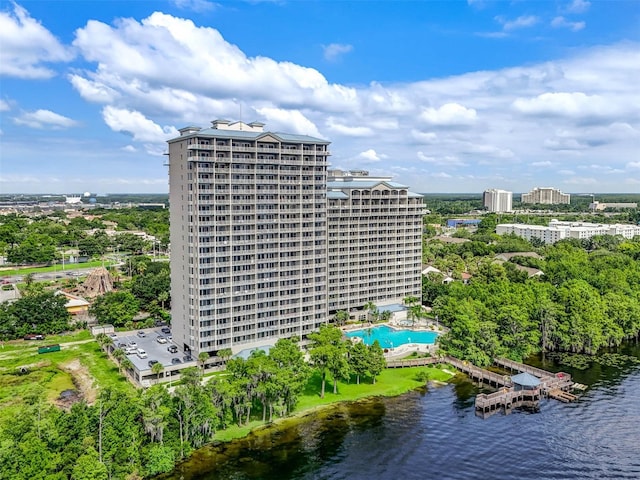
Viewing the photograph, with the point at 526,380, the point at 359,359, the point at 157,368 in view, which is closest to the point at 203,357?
the point at 157,368

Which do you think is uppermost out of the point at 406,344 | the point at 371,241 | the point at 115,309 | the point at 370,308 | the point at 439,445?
the point at 371,241

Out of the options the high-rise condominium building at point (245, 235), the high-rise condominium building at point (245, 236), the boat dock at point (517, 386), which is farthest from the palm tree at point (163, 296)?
the boat dock at point (517, 386)

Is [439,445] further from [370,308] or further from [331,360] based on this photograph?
[370,308]

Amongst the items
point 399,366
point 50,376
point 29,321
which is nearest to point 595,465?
point 399,366

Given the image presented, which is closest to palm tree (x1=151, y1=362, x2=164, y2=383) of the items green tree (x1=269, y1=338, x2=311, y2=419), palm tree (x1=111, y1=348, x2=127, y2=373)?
palm tree (x1=111, y1=348, x2=127, y2=373)

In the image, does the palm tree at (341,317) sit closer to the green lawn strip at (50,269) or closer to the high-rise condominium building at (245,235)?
the high-rise condominium building at (245,235)

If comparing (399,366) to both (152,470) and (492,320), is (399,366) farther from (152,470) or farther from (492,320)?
(152,470)
